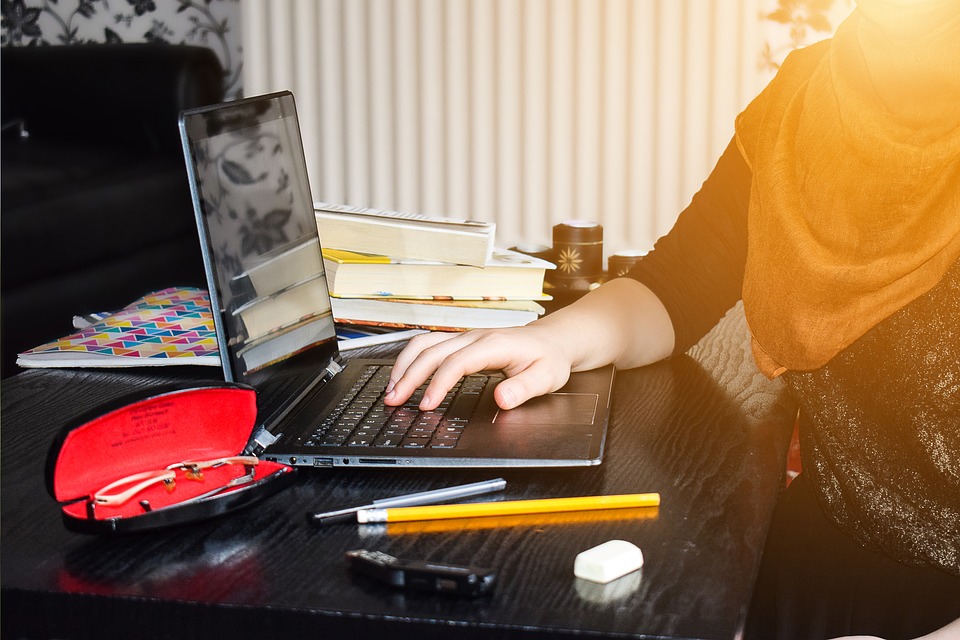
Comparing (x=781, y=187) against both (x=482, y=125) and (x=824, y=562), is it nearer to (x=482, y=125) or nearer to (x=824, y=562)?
(x=824, y=562)

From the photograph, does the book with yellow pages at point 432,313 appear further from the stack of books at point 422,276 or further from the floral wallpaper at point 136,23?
the floral wallpaper at point 136,23

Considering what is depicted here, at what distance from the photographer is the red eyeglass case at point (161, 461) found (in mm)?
560

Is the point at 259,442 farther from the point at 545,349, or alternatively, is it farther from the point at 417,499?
the point at 545,349

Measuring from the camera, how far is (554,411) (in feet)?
2.51

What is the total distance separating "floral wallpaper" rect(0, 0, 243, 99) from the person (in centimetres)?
215

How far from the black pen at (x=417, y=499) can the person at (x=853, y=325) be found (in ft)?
0.57

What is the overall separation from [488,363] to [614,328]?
17cm

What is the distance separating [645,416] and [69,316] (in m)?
1.65

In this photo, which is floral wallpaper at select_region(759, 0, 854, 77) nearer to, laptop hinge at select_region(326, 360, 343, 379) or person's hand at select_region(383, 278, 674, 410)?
person's hand at select_region(383, 278, 674, 410)

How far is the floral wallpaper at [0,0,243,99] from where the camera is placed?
9.37ft

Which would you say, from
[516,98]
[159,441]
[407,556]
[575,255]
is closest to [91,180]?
[516,98]

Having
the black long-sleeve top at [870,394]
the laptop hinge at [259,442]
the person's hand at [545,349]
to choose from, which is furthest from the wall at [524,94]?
the laptop hinge at [259,442]

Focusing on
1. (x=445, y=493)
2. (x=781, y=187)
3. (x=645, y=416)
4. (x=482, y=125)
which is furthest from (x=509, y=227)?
(x=445, y=493)

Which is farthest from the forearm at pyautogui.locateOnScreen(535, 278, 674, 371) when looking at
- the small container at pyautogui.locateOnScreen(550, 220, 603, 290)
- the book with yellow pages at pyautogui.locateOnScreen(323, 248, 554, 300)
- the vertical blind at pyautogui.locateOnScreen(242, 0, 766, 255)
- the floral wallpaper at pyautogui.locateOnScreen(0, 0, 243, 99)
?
the floral wallpaper at pyautogui.locateOnScreen(0, 0, 243, 99)
